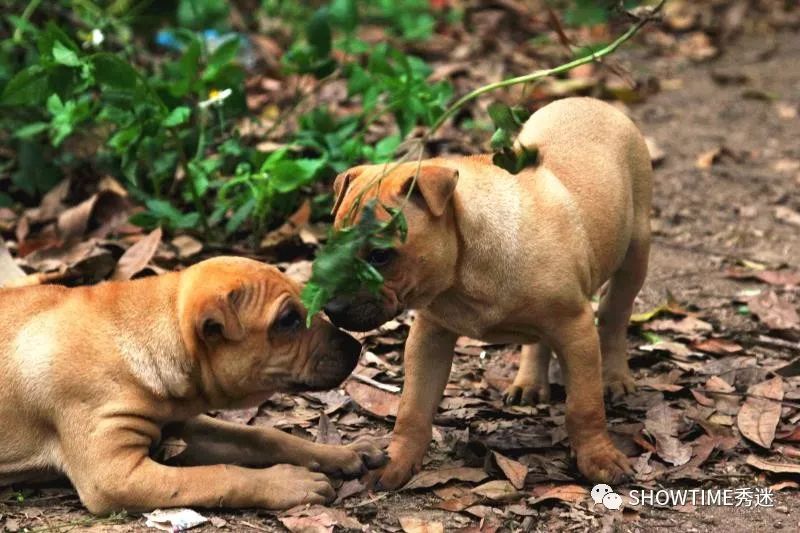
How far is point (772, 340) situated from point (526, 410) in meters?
1.77

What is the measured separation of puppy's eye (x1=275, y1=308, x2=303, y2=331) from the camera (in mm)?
5531

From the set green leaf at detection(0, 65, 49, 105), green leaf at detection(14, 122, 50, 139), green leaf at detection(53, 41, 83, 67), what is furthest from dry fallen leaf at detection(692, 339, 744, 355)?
green leaf at detection(14, 122, 50, 139)

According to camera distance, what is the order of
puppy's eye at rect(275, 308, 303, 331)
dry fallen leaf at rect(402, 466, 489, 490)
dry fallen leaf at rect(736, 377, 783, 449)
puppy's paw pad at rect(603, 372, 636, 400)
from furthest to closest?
1. puppy's paw pad at rect(603, 372, 636, 400)
2. dry fallen leaf at rect(736, 377, 783, 449)
3. dry fallen leaf at rect(402, 466, 489, 490)
4. puppy's eye at rect(275, 308, 303, 331)

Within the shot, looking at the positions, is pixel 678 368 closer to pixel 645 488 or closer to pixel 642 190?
pixel 642 190

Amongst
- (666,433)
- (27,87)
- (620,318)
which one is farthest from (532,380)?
(27,87)

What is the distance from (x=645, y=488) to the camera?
571 cm

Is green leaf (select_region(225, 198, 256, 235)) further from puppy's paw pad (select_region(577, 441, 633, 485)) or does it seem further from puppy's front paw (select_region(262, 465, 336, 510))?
puppy's paw pad (select_region(577, 441, 633, 485))

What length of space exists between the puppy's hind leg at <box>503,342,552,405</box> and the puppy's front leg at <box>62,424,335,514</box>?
1702 mm

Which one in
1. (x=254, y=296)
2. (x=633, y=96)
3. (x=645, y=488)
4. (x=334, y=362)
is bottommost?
(x=633, y=96)

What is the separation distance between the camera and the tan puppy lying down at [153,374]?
5355 mm

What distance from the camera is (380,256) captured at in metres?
5.27

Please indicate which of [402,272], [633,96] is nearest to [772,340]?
[402,272]

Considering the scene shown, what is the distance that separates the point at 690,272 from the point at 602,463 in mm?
3181

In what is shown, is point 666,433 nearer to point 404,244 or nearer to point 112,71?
point 404,244
